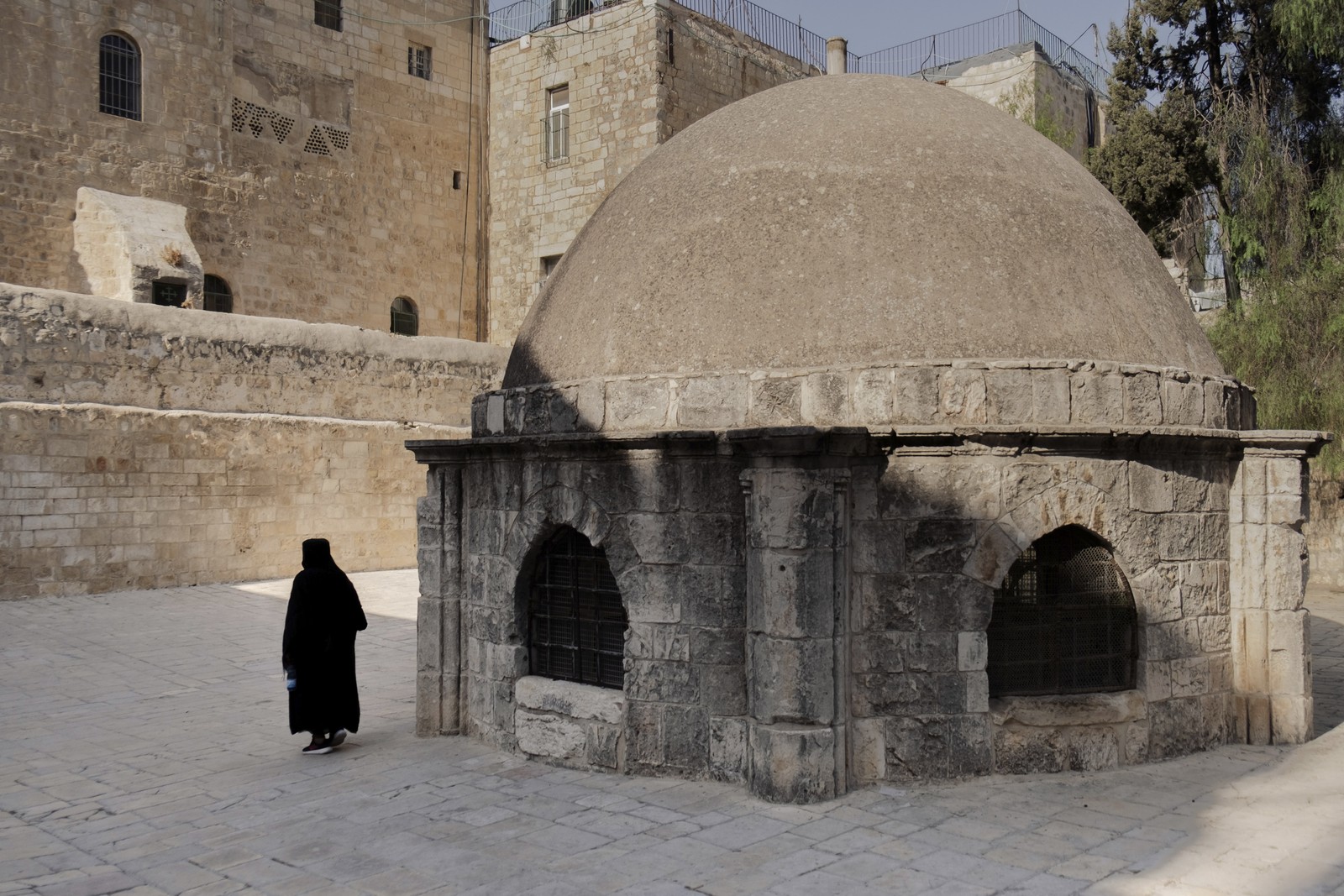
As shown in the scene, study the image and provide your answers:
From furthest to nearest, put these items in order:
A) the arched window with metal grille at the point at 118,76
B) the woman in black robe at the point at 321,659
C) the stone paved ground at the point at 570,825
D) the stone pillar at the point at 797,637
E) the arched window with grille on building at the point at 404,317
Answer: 1. the arched window with grille on building at the point at 404,317
2. the arched window with metal grille at the point at 118,76
3. the woman in black robe at the point at 321,659
4. the stone pillar at the point at 797,637
5. the stone paved ground at the point at 570,825

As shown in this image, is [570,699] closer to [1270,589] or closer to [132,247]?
[1270,589]

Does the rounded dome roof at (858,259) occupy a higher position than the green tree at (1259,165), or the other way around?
the green tree at (1259,165)

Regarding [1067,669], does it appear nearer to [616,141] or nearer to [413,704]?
[413,704]

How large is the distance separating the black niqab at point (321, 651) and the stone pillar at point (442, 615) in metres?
0.44

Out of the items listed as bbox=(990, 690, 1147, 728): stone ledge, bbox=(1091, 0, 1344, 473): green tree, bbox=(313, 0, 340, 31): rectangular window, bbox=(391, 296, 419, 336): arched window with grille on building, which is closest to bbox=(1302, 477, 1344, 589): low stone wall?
bbox=(1091, 0, 1344, 473): green tree

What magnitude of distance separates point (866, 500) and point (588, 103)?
692 inches

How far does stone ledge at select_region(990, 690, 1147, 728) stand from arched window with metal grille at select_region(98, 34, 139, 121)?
18361mm

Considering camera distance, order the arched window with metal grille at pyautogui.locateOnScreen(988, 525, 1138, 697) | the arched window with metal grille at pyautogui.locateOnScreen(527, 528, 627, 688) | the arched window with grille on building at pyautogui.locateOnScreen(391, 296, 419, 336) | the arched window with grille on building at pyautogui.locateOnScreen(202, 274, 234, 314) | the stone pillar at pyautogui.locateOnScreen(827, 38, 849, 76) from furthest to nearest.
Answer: the arched window with grille on building at pyautogui.locateOnScreen(391, 296, 419, 336)
the arched window with grille on building at pyautogui.locateOnScreen(202, 274, 234, 314)
the stone pillar at pyautogui.locateOnScreen(827, 38, 849, 76)
the arched window with metal grille at pyautogui.locateOnScreen(527, 528, 627, 688)
the arched window with metal grille at pyautogui.locateOnScreen(988, 525, 1138, 697)

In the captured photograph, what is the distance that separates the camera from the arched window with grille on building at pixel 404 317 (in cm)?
2317

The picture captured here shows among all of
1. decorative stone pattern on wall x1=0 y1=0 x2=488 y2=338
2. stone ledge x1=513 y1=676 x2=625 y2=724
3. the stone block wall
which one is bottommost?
stone ledge x1=513 y1=676 x2=625 y2=724

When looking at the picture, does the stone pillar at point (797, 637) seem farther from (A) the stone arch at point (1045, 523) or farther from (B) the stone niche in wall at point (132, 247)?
(B) the stone niche in wall at point (132, 247)

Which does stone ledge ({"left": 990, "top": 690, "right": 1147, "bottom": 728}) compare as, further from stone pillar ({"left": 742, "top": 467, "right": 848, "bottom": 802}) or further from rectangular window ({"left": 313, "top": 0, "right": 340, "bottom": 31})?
rectangular window ({"left": 313, "top": 0, "right": 340, "bottom": 31})

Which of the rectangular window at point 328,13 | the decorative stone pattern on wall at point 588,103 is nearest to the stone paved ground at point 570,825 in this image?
the decorative stone pattern on wall at point 588,103

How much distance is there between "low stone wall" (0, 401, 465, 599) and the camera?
40.7 feet
